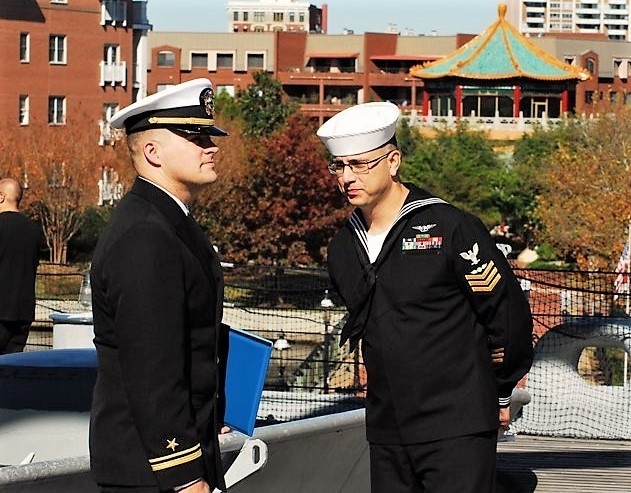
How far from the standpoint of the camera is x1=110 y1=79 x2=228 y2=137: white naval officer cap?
4289 millimetres

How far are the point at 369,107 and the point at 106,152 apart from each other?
45.2 m

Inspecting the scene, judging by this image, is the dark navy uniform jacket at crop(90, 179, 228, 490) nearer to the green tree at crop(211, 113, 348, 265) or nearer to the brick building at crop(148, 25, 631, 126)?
the green tree at crop(211, 113, 348, 265)

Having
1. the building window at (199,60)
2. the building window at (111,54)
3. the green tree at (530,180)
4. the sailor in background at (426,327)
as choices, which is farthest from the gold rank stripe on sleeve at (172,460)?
the building window at (199,60)

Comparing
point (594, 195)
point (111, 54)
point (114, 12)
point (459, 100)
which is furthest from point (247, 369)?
point (459, 100)

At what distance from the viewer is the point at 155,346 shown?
3961 mm

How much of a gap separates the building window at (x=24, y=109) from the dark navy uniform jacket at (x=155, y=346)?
52818 millimetres

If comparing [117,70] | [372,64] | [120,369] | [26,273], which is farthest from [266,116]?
[120,369]

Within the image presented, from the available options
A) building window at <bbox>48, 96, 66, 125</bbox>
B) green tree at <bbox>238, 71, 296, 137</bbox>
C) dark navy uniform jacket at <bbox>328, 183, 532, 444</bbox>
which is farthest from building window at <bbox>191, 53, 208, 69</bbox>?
dark navy uniform jacket at <bbox>328, 183, 532, 444</bbox>

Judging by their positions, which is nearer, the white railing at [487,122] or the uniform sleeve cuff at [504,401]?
the uniform sleeve cuff at [504,401]

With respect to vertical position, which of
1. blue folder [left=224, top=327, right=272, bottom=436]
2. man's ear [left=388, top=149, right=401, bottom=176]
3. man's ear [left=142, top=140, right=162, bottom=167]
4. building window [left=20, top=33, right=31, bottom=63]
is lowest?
blue folder [left=224, top=327, right=272, bottom=436]

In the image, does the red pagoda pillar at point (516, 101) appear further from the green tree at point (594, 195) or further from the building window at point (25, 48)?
the building window at point (25, 48)

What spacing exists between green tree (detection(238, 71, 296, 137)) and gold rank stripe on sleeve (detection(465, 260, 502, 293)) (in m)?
72.5

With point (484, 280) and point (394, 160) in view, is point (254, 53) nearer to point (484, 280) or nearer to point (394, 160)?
point (394, 160)

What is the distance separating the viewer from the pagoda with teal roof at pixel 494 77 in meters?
86.3
